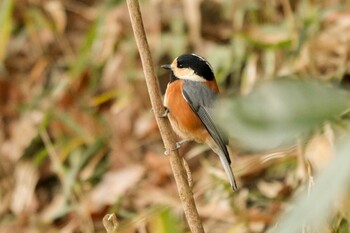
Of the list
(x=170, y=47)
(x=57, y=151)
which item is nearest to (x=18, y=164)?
(x=57, y=151)

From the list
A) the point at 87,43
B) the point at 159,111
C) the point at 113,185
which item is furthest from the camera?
the point at 113,185

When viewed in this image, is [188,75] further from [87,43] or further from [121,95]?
[121,95]

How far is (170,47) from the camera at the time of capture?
4383mm

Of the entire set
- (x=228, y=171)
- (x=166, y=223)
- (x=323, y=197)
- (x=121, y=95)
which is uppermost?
(x=323, y=197)

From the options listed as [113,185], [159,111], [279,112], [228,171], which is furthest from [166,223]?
[113,185]

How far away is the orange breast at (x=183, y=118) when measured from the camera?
7.77 ft

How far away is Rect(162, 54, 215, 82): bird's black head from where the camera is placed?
237 cm

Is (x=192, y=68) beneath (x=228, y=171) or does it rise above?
above

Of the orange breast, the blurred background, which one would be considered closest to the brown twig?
the orange breast

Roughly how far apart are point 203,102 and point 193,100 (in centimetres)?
6

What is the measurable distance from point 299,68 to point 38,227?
4.87 feet

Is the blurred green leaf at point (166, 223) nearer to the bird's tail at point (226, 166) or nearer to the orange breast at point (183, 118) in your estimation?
the bird's tail at point (226, 166)

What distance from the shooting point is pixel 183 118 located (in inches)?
93.5

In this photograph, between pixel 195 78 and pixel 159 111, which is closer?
pixel 159 111
